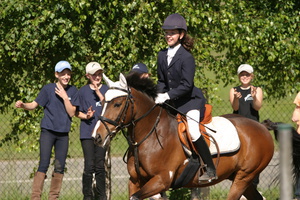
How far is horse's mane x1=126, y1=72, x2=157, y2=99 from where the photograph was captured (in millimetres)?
6730

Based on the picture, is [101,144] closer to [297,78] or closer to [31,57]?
[31,57]

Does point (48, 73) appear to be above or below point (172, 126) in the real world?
above

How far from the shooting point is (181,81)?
22.3 feet

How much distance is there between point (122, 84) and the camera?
6434 millimetres

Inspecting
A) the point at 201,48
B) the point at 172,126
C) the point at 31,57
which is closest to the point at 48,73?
the point at 31,57

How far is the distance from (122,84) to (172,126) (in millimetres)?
893

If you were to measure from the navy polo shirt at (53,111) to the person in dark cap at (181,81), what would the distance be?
1805 millimetres

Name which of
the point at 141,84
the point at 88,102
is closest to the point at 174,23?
the point at 141,84

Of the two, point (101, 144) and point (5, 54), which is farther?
point (5, 54)

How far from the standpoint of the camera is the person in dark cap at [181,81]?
6793mm

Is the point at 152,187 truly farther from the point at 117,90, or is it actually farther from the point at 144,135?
the point at 117,90

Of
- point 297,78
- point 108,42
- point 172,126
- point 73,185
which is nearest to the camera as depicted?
point 172,126

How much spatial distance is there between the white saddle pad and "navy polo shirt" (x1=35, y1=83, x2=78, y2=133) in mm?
2137

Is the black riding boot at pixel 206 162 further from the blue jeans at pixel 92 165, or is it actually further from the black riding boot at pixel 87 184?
the black riding boot at pixel 87 184
